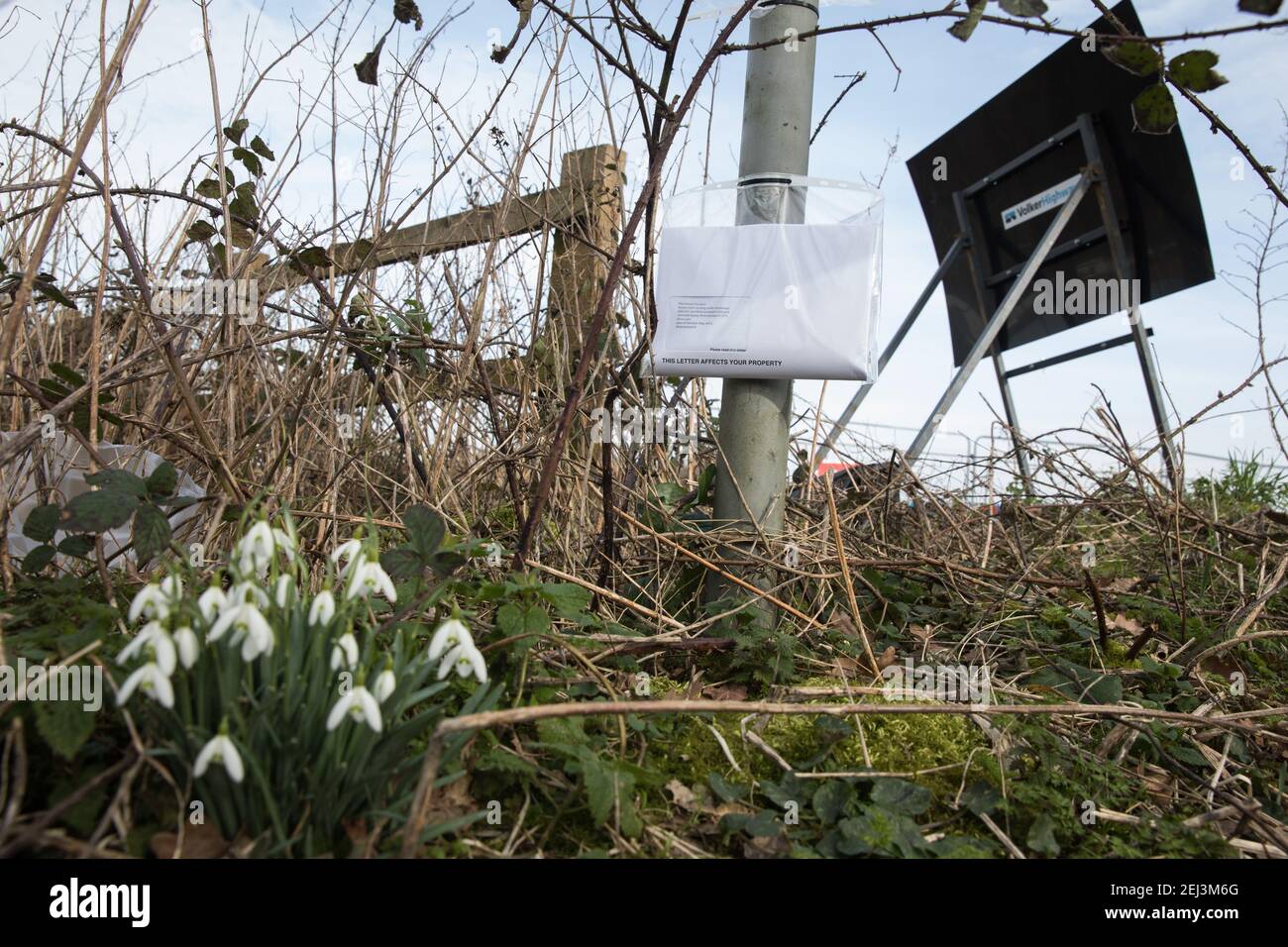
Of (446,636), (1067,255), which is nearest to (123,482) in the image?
(446,636)

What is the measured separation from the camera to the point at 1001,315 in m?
3.98

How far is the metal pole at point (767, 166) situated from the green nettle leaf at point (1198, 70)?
829 mm

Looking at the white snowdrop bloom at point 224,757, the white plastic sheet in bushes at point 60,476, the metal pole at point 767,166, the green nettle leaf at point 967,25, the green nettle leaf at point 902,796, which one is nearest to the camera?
the white snowdrop bloom at point 224,757

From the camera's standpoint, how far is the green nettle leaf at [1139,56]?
1.54m

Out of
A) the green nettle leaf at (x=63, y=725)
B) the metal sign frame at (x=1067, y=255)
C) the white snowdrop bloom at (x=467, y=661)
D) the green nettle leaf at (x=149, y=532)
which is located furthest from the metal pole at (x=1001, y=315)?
the green nettle leaf at (x=63, y=725)

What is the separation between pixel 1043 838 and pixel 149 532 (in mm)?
1393

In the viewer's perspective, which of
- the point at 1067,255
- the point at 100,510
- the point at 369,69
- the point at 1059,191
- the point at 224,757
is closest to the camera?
the point at 224,757

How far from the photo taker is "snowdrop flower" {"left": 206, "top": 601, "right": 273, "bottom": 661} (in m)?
0.98

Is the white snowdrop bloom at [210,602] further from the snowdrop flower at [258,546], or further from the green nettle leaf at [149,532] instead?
the green nettle leaf at [149,532]

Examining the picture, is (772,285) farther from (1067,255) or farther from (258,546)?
(1067,255)

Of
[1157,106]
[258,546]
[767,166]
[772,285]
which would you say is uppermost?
[767,166]
